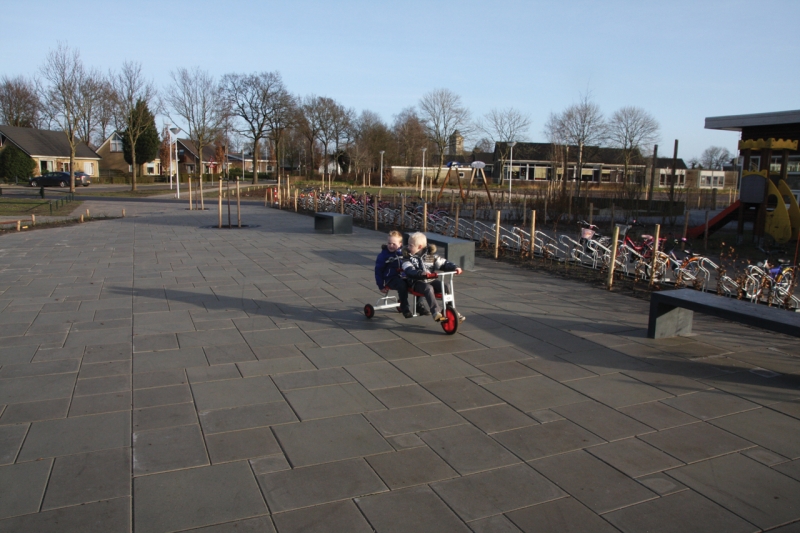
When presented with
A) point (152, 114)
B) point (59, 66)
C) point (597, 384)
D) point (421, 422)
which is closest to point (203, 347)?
point (421, 422)

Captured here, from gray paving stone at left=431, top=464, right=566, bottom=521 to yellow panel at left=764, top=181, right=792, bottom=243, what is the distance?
13.6 meters

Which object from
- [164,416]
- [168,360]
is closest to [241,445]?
[164,416]

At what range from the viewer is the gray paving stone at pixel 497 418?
3953 millimetres

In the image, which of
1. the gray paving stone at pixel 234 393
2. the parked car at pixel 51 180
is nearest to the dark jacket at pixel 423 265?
the gray paving stone at pixel 234 393

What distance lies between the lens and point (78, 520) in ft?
9.29

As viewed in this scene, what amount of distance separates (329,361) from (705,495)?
308 cm

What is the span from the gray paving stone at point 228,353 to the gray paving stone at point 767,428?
370cm

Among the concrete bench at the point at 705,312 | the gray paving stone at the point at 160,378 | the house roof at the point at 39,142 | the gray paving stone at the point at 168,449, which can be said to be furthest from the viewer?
the house roof at the point at 39,142

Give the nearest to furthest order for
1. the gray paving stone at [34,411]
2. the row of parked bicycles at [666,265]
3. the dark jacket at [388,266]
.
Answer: the gray paving stone at [34,411] < the dark jacket at [388,266] < the row of parked bicycles at [666,265]

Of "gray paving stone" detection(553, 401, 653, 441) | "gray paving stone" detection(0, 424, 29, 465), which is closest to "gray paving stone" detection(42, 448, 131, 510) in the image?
"gray paving stone" detection(0, 424, 29, 465)

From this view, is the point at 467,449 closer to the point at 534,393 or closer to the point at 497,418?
the point at 497,418

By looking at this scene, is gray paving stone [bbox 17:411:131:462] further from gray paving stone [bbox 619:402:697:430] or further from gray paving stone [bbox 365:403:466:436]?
gray paving stone [bbox 619:402:697:430]

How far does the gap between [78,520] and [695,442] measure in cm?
343

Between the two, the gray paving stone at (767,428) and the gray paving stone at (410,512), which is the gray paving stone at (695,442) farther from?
the gray paving stone at (410,512)
